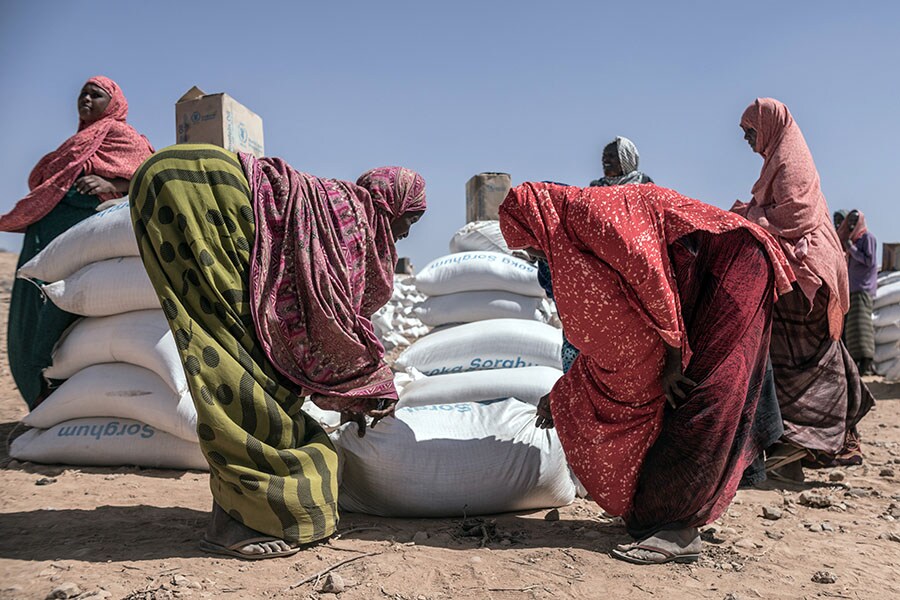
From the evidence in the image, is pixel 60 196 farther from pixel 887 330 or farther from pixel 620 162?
pixel 887 330

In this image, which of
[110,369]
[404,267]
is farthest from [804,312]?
[404,267]

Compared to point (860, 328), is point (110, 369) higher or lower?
higher

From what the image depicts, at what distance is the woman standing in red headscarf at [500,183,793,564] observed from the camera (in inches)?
99.3

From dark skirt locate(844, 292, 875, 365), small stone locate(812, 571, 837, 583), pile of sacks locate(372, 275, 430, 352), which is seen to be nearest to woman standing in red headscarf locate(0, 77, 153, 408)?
small stone locate(812, 571, 837, 583)

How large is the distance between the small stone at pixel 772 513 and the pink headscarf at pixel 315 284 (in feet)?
5.93

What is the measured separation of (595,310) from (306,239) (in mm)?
1082

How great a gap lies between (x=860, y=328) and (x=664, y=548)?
6324 millimetres

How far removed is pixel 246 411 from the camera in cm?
243

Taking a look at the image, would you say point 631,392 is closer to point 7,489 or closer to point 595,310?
point 595,310

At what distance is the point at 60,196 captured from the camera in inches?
160

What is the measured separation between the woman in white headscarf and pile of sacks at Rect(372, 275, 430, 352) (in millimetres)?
5090

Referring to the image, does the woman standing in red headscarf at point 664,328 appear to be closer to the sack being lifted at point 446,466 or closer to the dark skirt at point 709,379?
the dark skirt at point 709,379

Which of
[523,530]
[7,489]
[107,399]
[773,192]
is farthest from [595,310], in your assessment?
[7,489]

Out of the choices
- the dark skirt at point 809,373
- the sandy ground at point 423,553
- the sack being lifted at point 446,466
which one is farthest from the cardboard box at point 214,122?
the dark skirt at point 809,373
